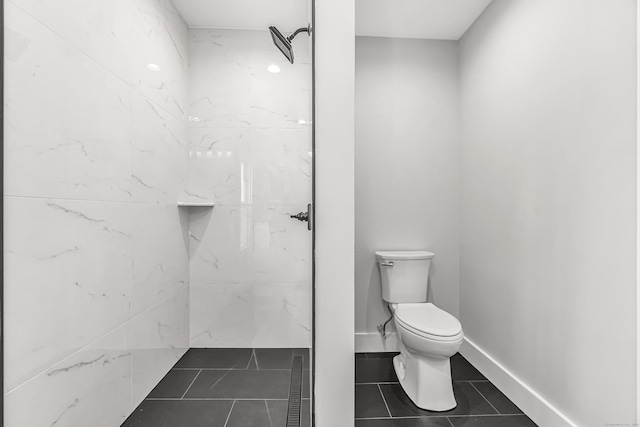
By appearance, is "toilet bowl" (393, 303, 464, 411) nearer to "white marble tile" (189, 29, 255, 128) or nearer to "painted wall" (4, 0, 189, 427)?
"painted wall" (4, 0, 189, 427)

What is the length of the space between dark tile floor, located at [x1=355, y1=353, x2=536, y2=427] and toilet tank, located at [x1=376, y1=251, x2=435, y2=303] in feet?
1.60

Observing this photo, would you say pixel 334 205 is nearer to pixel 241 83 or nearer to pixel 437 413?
pixel 241 83

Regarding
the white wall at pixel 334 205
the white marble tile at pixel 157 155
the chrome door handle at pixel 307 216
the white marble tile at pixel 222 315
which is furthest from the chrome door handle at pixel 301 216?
the white marble tile at pixel 157 155

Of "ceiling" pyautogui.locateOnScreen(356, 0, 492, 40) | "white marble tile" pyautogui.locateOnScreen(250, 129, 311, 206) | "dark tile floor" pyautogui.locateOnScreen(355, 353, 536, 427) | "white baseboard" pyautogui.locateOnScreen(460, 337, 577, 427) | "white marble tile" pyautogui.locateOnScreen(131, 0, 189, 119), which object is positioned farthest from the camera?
"ceiling" pyautogui.locateOnScreen(356, 0, 492, 40)

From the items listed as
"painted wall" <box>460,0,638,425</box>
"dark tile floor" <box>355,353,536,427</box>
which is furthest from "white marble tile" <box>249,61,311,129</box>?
"dark tile floor" <box>355,353,536,427</box>

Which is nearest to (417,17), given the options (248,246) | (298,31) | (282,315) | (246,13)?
(298,31)

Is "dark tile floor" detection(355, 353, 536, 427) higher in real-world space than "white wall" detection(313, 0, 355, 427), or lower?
lower

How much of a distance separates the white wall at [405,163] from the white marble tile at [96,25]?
1.81 meters

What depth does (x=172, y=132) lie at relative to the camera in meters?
0.97

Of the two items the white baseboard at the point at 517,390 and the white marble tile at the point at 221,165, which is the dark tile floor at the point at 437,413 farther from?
the white marble tile at the point at 221,165

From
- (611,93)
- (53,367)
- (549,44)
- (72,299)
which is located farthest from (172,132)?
(549,44)

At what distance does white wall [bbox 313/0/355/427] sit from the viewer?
1.38 metres

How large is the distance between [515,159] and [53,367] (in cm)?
215

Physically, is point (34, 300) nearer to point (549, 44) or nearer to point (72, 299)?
point (72, 299)
